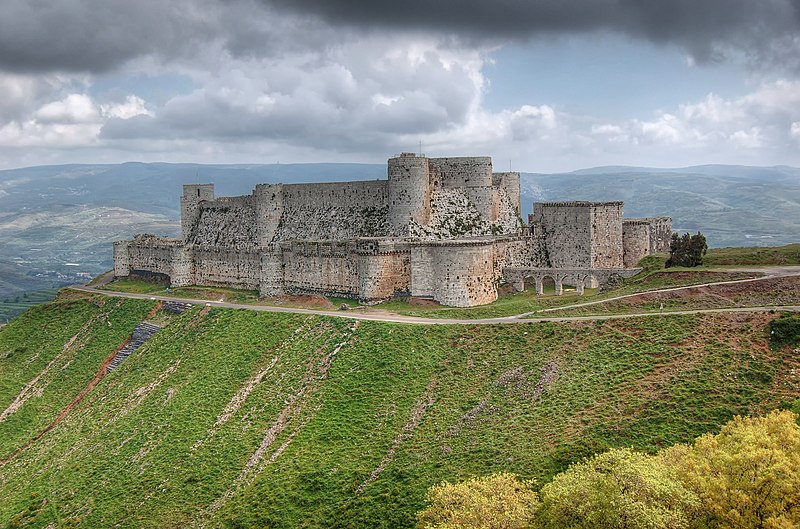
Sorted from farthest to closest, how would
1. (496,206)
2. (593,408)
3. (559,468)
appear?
(496,206) < (593,408) < (559,468)

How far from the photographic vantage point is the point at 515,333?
177 ft

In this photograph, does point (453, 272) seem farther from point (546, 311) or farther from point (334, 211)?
point (334, 211)

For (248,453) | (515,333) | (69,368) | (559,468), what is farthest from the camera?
(69,368)

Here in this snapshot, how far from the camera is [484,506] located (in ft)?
102

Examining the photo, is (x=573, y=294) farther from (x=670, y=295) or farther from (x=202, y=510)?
(x=202, y=510)

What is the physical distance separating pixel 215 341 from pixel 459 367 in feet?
88.9

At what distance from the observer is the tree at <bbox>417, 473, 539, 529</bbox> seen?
3069 centimetres

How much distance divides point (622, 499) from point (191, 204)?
85628 mm

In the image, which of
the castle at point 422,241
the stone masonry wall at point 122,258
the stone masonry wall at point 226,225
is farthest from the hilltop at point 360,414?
the stone masonry wall at point 122,258

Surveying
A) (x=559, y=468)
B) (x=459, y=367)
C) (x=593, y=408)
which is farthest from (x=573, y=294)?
(x=559, y=468)

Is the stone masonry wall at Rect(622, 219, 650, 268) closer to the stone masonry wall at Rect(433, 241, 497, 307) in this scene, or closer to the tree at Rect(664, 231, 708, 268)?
the tree at Rect(664, 231, 708, 268)

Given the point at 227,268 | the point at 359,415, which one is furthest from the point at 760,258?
the point at 227,268

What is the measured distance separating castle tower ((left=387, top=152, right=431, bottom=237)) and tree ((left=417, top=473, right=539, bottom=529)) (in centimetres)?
4333

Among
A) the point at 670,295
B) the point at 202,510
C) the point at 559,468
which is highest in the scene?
the point at 670,295
